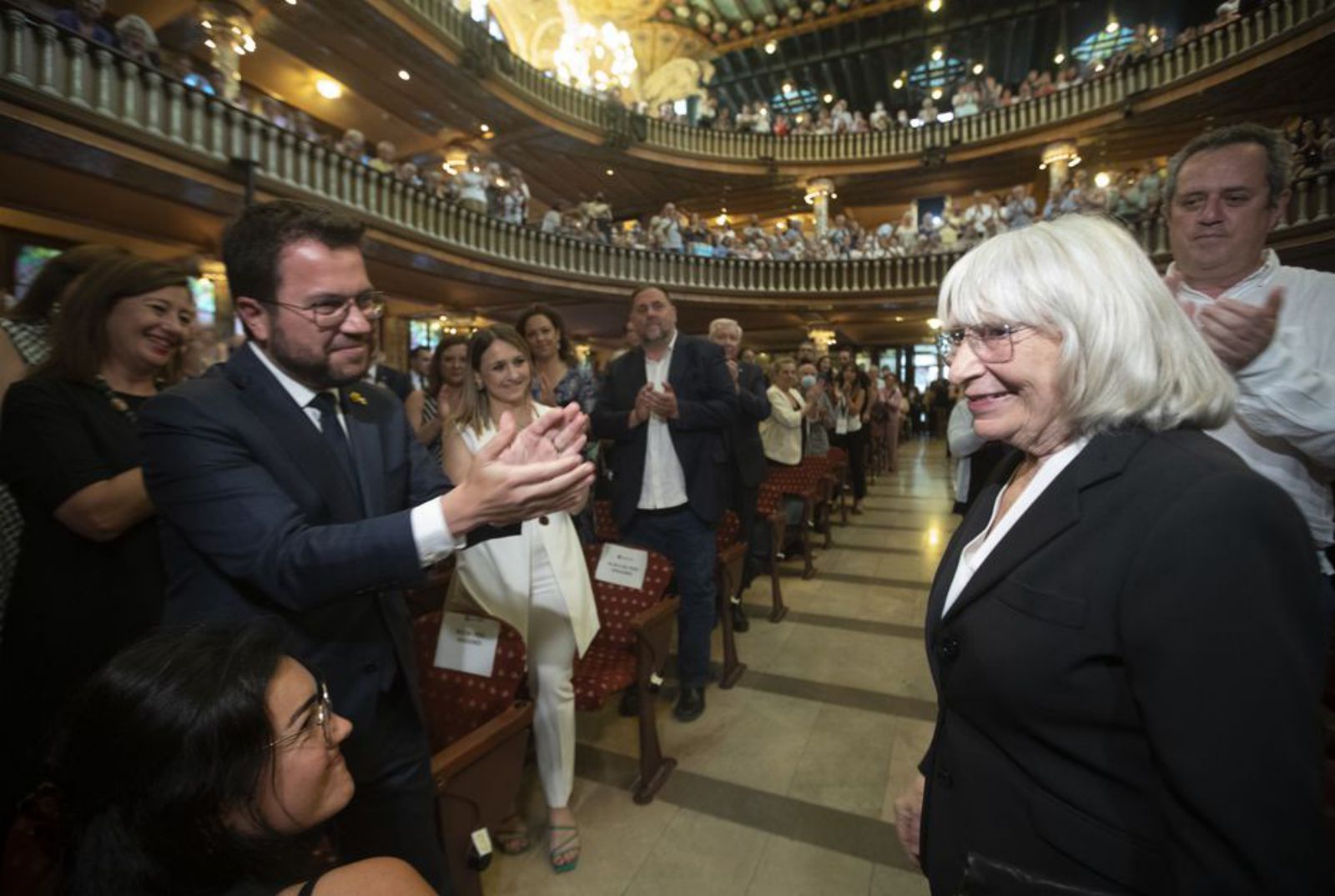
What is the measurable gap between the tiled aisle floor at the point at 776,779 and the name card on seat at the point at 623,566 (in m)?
0.81

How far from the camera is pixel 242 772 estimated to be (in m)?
0.84

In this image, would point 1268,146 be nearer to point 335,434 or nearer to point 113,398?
point 335,434

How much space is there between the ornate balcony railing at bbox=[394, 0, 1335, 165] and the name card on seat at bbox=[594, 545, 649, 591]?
1048 cm

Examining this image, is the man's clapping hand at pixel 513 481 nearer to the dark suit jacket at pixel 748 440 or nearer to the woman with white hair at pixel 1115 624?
the woman with white hair at pixel 1115 624

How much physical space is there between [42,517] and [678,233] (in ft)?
45.6

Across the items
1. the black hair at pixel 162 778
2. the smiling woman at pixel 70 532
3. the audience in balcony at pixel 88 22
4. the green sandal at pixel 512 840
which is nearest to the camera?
the black hair at pixel 162 778

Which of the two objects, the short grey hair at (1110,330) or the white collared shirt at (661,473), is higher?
the short grey hair at (1110,330)

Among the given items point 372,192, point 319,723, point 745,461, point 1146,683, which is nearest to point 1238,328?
point 1146,683

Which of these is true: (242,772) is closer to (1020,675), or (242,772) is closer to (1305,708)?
(1020,675)

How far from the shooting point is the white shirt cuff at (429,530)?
1.02 m

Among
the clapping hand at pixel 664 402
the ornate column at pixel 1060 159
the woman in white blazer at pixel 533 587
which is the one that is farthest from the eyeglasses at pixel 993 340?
the ornate column at pixel 1060 159

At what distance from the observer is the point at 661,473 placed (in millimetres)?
2889

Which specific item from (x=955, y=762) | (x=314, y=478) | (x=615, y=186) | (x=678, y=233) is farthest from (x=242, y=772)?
(x=615, y=186)

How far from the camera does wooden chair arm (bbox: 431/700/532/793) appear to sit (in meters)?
1.44
